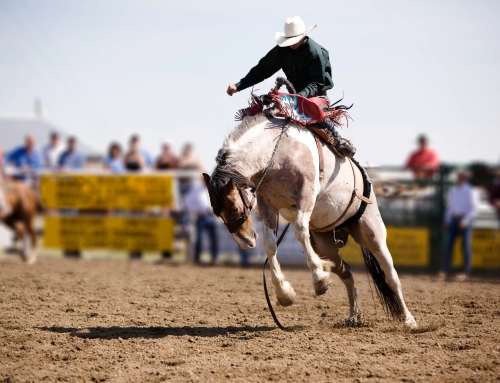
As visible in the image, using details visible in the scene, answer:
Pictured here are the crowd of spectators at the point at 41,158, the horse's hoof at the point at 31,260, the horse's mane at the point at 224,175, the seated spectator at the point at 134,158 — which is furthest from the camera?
the crowd of spectators at the point at 41,158

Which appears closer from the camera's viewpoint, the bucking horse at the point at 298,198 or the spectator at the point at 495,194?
the bucking horse at the point at 298,198

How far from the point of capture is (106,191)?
41.6 feet

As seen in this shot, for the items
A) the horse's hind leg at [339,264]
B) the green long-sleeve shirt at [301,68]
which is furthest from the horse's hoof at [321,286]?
the green long-sleeve shirt at [301,68]

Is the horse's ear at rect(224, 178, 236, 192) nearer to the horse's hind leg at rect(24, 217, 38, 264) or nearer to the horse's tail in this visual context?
the horse's tail

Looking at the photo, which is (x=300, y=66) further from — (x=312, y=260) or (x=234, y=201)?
(x=312, y=260)

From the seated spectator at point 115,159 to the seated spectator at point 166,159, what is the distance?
29.6 inches

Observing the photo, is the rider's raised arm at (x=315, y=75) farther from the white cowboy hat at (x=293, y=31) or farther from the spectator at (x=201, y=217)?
the spectator at (x=201, y=217)

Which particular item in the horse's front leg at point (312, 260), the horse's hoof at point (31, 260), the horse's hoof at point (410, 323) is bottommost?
the horse's hoof at point (31, 260)

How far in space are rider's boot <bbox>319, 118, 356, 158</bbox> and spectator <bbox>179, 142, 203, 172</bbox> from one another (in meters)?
7.14

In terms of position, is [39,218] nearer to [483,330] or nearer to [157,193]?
[157,193]

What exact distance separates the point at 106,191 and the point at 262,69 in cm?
741

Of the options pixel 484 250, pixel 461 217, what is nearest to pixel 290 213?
pixel 461 217

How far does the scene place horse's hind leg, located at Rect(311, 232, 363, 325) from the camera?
6060 mm

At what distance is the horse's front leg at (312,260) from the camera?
5156 mm
